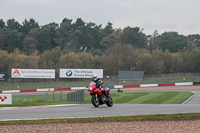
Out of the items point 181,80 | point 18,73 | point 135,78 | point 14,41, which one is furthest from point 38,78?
point 14,41

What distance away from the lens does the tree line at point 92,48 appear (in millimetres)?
92312

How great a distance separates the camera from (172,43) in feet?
479

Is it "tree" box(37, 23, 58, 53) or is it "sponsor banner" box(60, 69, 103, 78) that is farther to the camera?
"tree" box(37, 23, 58, 53)

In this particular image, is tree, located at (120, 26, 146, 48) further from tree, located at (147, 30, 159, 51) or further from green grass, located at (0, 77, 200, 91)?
green grass, located at (0, 77, 200, 91)

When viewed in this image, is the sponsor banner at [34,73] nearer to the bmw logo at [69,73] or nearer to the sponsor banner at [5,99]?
the bmw logo at [69,73]

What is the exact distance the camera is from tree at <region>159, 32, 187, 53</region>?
145 m

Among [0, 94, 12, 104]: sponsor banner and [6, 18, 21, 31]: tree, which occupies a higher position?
[6, 18, 21, 31]: tree

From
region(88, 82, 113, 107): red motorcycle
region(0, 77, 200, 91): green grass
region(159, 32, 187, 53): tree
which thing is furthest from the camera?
region(159, 32, 187, 53): tree

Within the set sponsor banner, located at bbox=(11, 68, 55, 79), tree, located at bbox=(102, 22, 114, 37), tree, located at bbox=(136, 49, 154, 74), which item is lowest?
sponsor banner, located at bbox=(11, 68, 55, 79)

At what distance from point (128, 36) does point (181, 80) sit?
73.3 metres

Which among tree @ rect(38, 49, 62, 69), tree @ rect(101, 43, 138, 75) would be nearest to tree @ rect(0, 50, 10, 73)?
tree @ rect(38, 49, 62, 69)

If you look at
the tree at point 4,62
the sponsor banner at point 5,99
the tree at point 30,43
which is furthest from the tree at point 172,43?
the sponsor banner at point 5,99

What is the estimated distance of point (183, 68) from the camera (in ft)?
299

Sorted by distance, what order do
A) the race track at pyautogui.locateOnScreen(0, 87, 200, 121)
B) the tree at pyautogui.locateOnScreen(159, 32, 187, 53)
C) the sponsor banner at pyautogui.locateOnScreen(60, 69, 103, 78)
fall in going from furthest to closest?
the tree at pyautogui.locateOnScreen(159, 32, 187, 53) < the sponsor banner at pyautogui.locateOnScreen(60, 69, 103, 78) < the race track at pyautogui.locateOnScreen(0, 87, 200, 121)
